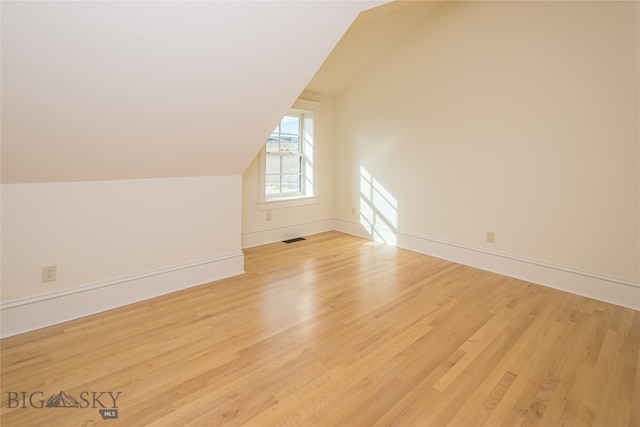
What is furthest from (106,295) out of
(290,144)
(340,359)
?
(290,144)

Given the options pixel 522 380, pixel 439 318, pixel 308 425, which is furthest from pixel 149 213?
pixel 522 380

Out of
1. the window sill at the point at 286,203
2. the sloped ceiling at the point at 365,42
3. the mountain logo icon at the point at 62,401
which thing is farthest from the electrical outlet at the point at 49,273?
the sloped ceiling at the point at 365,42

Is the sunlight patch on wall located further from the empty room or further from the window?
the window

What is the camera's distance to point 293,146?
4.82 m

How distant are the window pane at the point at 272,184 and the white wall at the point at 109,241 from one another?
4.31ft

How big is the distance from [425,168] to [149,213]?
3.01 m

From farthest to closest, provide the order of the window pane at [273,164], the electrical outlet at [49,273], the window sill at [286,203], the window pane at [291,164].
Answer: the window pane at [291,164]
the window pane at [273,164]
the window sill at [286,203]
the electrical outlet at [49,273]

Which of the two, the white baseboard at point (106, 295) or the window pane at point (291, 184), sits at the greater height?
the window pane at point (291, 184)

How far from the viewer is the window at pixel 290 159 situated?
181 inches

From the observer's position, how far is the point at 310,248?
4.30m

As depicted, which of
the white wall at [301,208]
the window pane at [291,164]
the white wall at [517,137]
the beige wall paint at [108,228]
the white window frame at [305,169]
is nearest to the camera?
the beige wall paint at [108,228]

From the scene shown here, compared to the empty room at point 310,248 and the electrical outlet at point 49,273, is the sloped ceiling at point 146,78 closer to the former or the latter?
the empty room at point 310,248

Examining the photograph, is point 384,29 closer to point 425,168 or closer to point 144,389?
point 425,168

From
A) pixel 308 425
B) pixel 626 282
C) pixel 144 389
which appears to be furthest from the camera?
pixel 626 282
